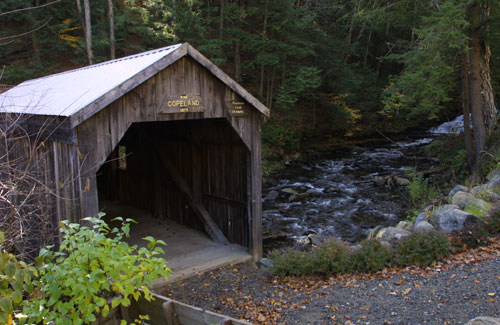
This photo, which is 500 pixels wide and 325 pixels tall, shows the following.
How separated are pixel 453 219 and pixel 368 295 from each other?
304cm

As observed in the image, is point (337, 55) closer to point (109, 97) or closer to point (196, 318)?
point (109, 97)

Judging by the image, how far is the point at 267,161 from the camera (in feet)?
74.1

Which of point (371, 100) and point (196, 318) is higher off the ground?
point (371, 100)

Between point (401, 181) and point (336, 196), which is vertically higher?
point (401, 181)

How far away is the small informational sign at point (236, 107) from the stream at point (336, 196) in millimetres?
4201

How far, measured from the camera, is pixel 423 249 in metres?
7.23

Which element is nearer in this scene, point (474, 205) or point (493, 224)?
point (493, 224)

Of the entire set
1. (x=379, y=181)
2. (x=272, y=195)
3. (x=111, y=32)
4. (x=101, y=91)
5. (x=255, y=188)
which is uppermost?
(x=111, y=32)

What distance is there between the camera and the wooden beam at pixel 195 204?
394 inches

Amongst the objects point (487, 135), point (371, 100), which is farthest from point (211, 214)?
point (371, 100)

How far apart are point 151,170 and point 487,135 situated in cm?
1223

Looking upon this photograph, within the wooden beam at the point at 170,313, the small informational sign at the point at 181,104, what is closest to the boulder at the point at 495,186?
the small informational sign at the point at 181,104

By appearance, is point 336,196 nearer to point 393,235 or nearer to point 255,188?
point 393,235

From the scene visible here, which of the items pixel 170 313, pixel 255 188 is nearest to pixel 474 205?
pixel 255 188
